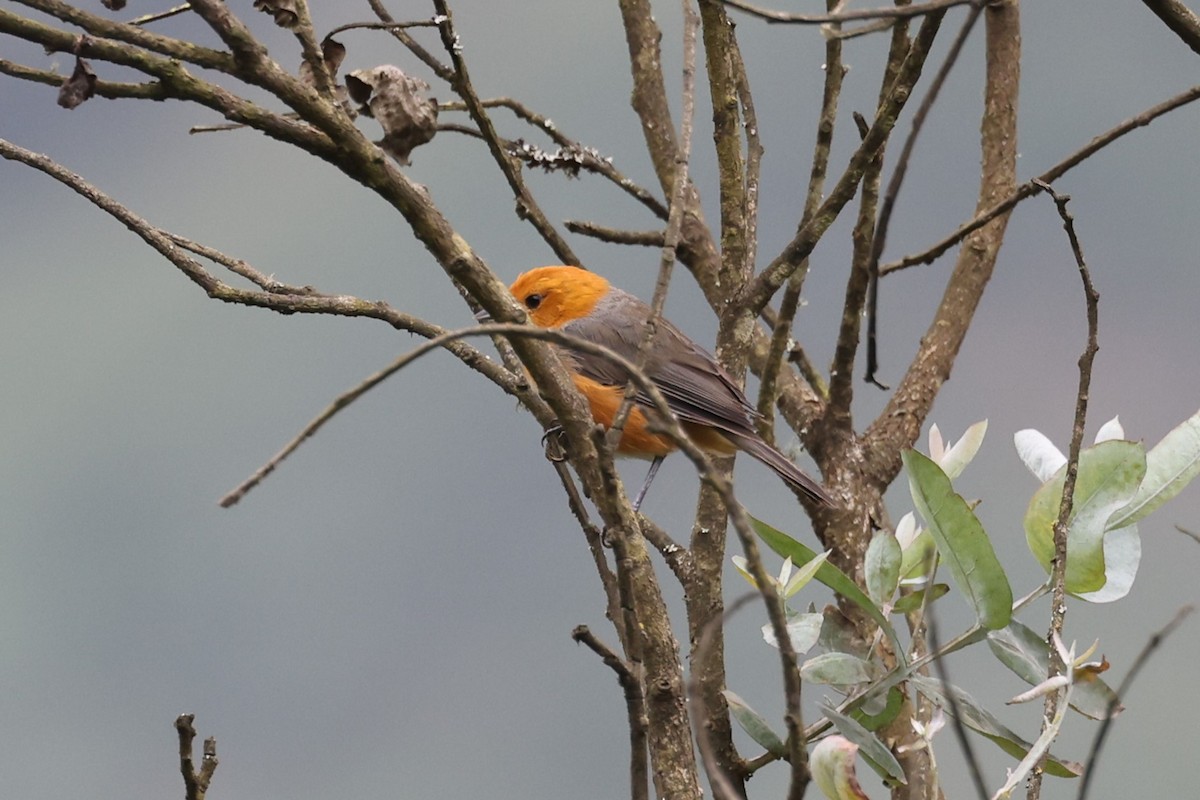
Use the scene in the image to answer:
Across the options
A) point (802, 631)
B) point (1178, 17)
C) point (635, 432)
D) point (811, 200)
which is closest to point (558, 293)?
point (635, 432)

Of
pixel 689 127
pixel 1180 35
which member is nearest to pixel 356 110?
pixel 689 127

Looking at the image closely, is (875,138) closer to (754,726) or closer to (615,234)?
(754,726)

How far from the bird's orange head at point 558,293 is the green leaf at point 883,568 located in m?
2.49

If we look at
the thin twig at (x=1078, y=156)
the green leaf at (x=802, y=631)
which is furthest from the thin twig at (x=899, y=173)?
the green leaf at (x=802, y=631)

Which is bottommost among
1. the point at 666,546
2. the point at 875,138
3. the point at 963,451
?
the point at 963,451

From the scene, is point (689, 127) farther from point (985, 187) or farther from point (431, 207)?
point (985, 187)

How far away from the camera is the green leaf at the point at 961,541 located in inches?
71.6

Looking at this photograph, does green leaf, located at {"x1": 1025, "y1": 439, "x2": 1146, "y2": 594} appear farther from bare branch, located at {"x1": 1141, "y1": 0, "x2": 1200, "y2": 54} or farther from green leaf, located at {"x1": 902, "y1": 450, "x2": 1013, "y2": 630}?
bare branch, located at {"x1": 1141, "y1": 0, "x2": 1200, "y2": 54}

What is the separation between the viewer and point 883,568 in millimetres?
1992

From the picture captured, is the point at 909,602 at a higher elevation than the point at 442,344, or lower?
lower

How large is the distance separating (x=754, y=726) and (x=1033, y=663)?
428mm

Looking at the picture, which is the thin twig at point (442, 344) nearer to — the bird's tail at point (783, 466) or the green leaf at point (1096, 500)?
the green leaf at point (1096, 500)

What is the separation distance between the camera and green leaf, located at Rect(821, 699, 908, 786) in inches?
73.3

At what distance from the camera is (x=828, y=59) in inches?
114
